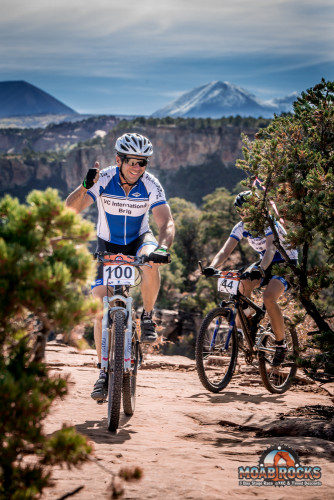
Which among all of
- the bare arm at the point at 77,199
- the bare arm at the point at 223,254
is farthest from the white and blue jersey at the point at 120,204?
the bare arm at the point at 223,254

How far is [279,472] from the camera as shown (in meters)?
3.62

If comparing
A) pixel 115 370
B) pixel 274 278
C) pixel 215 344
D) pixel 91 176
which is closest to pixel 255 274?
pixel 274 278

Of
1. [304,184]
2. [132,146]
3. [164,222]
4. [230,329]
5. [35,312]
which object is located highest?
[132,146]

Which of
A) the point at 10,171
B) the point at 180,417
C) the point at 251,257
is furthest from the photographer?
the point at 10,171

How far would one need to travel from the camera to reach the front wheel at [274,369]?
6.89 meters

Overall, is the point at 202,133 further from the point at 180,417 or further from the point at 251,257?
the point at 180,417

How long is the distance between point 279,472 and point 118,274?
2.13 metres

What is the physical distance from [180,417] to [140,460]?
66.0 inches

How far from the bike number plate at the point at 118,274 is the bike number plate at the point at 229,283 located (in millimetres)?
2107

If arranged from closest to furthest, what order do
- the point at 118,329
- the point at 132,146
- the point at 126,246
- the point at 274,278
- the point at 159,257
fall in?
the point at 118,329
the point at 159,257
the point at 132,146
the point at 126,246
the point at 274,278

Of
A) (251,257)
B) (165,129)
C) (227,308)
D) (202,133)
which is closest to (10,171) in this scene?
(165,129)

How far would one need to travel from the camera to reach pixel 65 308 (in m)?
2.36

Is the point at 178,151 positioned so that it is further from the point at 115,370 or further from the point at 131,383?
the point at 115,370

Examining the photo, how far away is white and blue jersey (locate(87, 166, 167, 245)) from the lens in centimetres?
563
